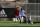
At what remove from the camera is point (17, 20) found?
36.7 feet

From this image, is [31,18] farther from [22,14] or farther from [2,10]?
[2,10]

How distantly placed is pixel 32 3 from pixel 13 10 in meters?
1.45

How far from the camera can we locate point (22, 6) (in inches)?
454

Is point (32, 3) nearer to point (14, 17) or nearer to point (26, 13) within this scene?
point (26, 13)

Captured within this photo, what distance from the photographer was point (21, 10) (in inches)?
434

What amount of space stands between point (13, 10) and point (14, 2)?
68 cm

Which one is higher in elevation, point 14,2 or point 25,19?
point 14,2

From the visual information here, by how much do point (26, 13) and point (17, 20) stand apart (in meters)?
0.80

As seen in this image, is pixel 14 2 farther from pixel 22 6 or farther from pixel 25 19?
pixel 25 19

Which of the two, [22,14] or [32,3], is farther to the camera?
[32,3]

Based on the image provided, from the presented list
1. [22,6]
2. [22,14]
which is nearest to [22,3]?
[22,6]

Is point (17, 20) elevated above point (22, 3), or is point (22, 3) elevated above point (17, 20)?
point (22, 3)

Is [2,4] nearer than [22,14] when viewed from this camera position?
No

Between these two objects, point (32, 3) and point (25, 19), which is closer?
point (25, 19)
